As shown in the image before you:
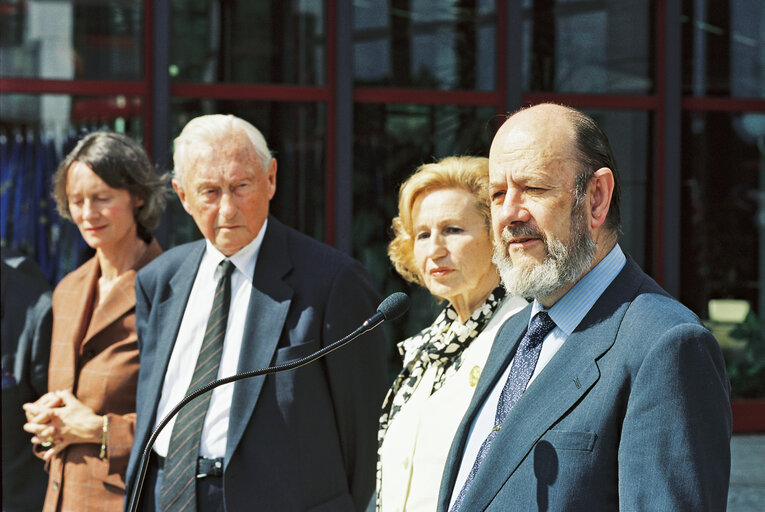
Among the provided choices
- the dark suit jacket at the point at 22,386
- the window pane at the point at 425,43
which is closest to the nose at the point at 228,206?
the dark suit jacket at the point at 22,386

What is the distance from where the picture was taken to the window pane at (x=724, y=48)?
28.6 feet

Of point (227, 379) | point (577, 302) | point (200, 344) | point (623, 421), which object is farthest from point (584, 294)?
point (200, 344)

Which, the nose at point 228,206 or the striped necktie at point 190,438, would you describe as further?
the nose at point 228,206

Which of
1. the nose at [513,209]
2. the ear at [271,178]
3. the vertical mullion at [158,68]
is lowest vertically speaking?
the nose at [513,209]

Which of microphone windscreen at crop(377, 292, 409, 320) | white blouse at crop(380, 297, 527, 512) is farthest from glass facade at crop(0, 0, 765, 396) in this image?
microphone windscreen at crop(377, 292, 409, 320)

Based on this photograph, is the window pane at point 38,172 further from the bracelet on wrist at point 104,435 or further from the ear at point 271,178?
the ear at point 271,178

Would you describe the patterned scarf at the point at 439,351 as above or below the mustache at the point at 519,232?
below

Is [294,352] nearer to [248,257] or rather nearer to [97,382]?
[248,257]

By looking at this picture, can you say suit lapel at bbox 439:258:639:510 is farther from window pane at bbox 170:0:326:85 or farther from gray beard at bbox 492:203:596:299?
window pane at bbox 170:0:326:85

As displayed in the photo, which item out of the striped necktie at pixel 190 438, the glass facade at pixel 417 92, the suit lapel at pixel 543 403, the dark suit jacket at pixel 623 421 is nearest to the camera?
the dark suit jacket at pixel 623 421

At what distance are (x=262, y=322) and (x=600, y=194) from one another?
1.55 meters

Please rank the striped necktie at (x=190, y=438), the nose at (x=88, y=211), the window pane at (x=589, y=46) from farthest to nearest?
the window pane at (x=589, y=46) → the nose at (x=88, y=211) → the striped necktie at (x=190, y=438)

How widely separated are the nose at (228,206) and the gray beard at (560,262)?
1.50 meters

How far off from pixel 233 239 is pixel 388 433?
0.93 meters
